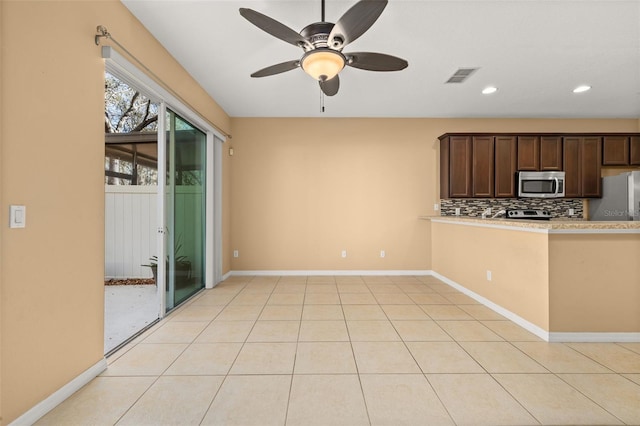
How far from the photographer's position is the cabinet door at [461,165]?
466cm

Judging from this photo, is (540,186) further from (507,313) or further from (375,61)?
(375,61)

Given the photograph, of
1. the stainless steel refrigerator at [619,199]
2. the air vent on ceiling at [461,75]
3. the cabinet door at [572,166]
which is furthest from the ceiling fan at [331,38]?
the stainless steel refrigerator at [619,199]

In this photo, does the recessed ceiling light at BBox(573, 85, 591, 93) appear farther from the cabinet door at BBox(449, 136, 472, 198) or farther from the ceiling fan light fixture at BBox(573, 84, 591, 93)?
the cabinet door at BBox(449, 136, 472, 198)

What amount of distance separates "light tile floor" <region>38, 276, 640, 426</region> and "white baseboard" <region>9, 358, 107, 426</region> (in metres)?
0.04

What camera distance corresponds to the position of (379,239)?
198 inches

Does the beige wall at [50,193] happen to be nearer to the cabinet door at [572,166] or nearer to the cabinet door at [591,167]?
the cabinet door at [572,166]

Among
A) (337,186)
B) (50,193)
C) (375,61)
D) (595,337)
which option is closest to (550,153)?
(595,337)

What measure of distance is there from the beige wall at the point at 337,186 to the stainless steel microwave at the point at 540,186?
0.98 meters

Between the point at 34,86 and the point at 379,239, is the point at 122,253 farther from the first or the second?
the point at 379,239

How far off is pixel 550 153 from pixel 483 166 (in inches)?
43.7

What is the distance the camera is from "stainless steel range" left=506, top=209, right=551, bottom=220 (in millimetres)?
4570

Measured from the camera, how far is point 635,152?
15.4 ft

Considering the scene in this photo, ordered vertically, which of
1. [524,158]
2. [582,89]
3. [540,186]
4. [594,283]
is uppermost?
[582,89]

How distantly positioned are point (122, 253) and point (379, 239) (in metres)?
4.28
